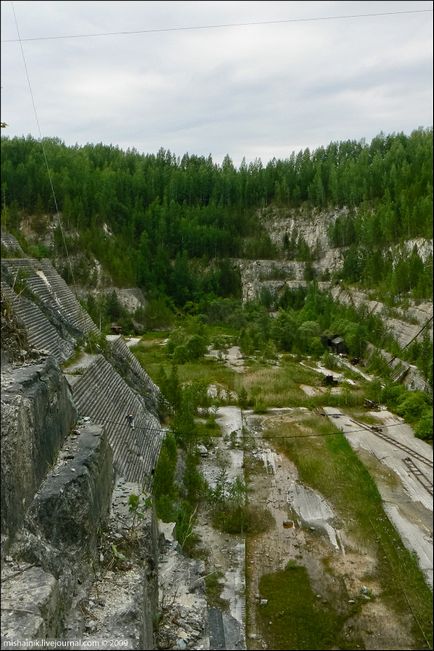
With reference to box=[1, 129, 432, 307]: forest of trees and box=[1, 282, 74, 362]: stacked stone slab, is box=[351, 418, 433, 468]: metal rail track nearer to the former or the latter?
box=[1, 282, 74, 362]: stacked stone slab

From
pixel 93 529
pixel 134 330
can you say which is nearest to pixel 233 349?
pixel 134 330

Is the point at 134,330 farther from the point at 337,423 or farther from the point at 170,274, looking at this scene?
the point at 337,423

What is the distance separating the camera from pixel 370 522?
230 centimetres

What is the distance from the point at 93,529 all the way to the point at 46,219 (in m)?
31.0

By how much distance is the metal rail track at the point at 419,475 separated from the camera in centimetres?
187

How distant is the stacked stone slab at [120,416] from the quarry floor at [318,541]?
44.2 inches

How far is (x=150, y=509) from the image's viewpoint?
5.19 metres

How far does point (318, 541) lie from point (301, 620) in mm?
1229

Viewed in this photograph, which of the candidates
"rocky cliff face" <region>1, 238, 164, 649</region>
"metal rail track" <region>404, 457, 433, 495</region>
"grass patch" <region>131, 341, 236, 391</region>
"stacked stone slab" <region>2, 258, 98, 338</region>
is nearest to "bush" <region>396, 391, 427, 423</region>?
"metal rail track" <region>404, 457, 433, 495</region>

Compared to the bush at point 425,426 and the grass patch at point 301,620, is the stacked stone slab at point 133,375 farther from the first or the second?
the bush at point 425,426

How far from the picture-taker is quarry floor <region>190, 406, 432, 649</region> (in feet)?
6.32

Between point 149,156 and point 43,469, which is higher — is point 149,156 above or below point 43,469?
above

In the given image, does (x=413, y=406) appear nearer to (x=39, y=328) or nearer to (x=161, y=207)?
(x=39, y=328)

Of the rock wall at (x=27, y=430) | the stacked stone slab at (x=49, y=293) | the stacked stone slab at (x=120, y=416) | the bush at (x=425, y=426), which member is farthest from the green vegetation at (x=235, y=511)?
the stacked stone slab at (x=49, y=293)
